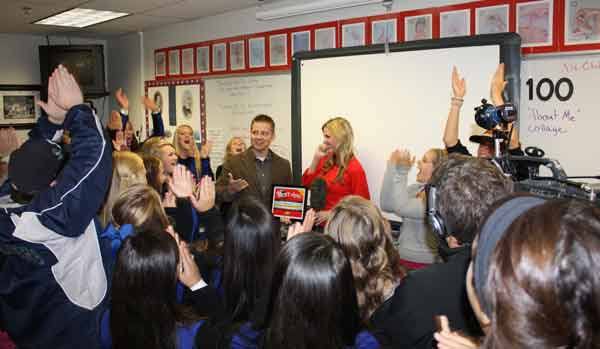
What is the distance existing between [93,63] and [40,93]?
3.20 ft

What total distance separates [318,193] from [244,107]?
1910 mm

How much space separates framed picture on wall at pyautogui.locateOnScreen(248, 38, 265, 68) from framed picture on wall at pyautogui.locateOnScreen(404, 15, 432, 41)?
1.56 meters

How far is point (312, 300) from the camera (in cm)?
114

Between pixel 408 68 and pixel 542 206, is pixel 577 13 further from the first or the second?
pixel 542 206

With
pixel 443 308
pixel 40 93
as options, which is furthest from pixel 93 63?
pixel 443 308

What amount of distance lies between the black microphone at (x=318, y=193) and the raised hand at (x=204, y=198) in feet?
4.61

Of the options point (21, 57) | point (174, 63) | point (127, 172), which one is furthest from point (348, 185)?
point (21, 57)

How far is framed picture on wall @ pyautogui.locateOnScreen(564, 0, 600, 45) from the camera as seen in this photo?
8.93ft

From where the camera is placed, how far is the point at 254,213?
1.66m

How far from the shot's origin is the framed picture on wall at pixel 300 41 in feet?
14.0

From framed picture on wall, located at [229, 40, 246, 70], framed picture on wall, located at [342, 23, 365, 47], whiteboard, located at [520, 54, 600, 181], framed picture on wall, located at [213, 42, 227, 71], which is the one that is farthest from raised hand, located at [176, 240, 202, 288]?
framed picture on wall, located at [213, 42, 227, 71]

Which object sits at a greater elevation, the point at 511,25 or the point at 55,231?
the point at 511,25

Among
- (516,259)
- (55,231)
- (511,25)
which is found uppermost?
(511,25)

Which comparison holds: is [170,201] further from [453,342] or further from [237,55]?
[237,55]
